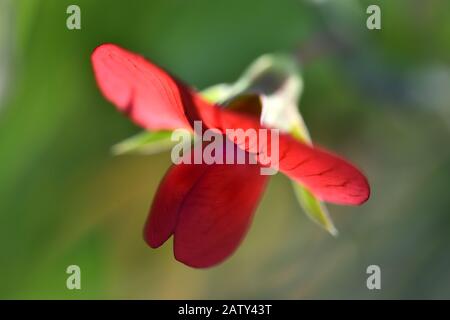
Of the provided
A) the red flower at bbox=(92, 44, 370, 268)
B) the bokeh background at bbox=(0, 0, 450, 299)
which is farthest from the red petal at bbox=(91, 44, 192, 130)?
the bokeh background at bbox=(0, 0, 450, 299)

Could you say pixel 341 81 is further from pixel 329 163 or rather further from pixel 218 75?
pixel 329 163

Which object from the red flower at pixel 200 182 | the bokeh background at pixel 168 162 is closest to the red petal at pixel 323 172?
the red flower at pixel 200 182

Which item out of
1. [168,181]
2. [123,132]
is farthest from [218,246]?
[123,132]

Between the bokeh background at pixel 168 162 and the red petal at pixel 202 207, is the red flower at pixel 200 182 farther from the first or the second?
the bokeh background at pixel 168 162

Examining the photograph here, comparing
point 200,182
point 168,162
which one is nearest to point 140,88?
point 200,182

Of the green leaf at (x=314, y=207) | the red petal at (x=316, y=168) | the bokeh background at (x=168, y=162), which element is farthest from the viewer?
the bokeh background at (x=168, y=162)

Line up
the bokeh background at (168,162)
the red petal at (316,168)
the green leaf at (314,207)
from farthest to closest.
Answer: the bokeh background at (168,162) < the green leaf at (314,207) < the red petal at (316,168)

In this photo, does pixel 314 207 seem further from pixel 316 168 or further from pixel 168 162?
pixel 168 162

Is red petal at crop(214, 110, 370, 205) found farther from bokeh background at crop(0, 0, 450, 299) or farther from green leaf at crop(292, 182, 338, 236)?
bokeh background at crop(0, 0, 450, 299)

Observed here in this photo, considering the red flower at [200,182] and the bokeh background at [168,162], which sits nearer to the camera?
the red flower at [200,182]
